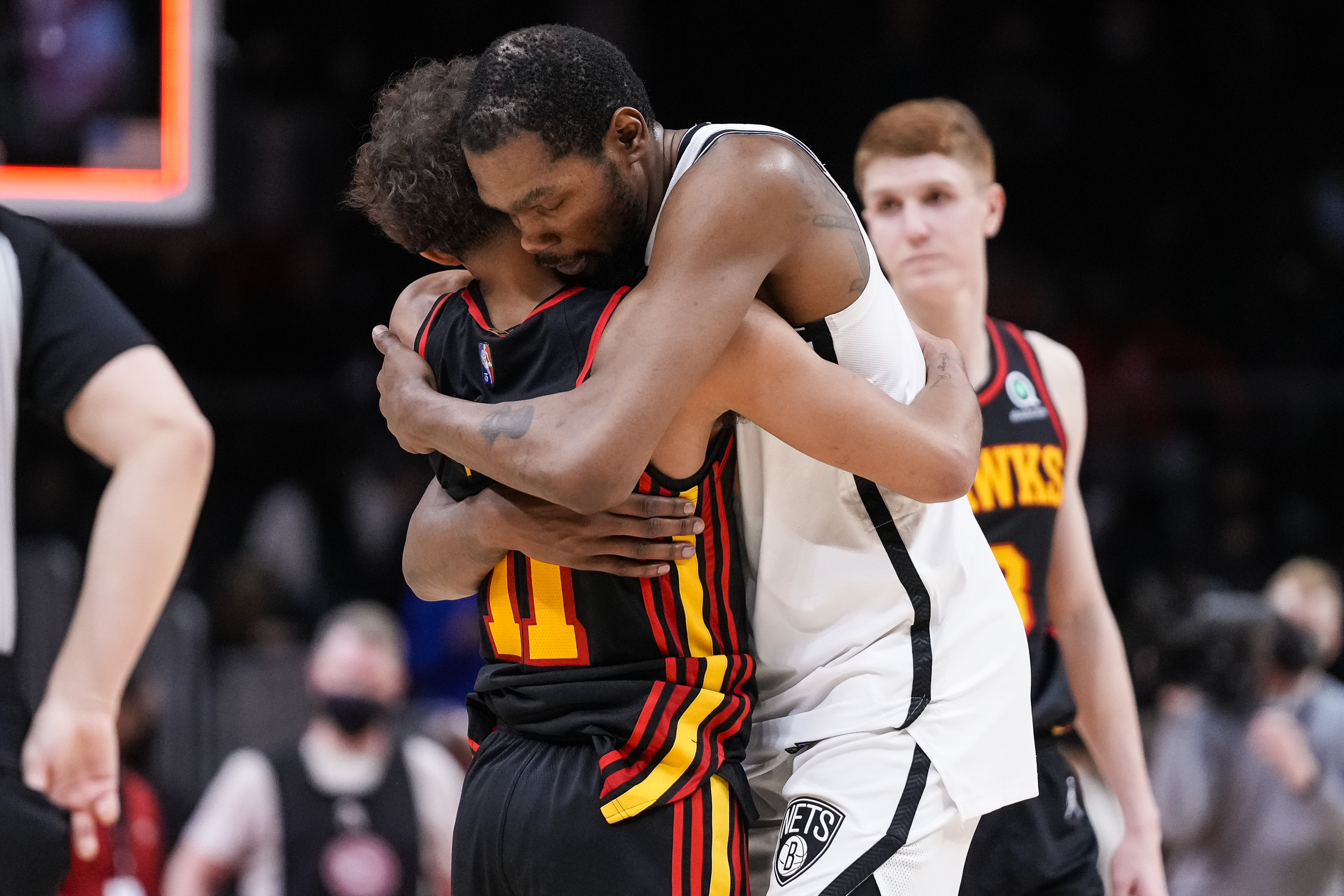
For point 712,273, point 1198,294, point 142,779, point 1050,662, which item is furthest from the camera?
point 1198,294

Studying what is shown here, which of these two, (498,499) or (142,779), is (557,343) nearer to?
(498,499)

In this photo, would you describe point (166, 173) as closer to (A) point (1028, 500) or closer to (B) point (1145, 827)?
(A) point (1028, 500)

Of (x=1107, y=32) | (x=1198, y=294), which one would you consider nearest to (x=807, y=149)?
(x=1198, y=294)

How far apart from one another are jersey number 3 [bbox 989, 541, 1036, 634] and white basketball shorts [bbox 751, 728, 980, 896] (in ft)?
2.82

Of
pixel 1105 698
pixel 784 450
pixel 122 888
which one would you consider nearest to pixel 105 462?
pixel 784 450

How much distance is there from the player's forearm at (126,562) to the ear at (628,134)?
124 centimetres

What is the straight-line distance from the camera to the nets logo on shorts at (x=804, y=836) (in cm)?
228

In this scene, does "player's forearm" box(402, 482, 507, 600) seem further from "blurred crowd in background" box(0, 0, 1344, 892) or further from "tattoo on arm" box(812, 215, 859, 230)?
"blurred crowd in background" box(0, 0, 1344, 892)

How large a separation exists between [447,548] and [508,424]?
32 cm

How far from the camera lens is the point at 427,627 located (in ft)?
27.5

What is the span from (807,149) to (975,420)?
503 millimetres

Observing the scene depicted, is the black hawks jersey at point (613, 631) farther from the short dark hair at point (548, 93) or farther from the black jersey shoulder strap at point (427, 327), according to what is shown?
the short dark hair at point (548, 93)

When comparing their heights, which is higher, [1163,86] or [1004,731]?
[1163,86]

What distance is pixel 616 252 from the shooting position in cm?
232
